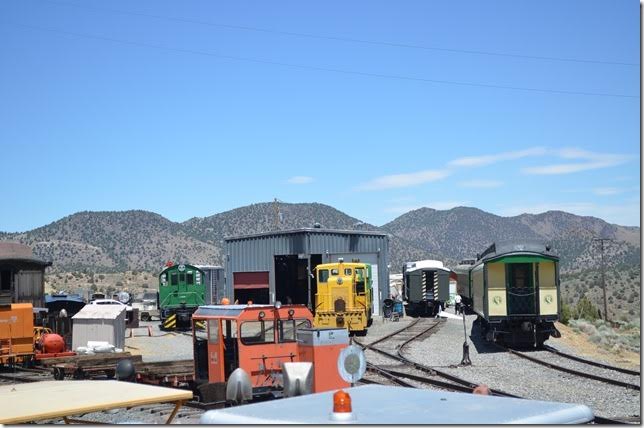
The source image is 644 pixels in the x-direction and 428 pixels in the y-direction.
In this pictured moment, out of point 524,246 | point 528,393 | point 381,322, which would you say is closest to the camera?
point 528,393

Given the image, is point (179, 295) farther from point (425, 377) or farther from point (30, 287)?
point (425, 377)

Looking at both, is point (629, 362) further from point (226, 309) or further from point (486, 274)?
point (226, 309)

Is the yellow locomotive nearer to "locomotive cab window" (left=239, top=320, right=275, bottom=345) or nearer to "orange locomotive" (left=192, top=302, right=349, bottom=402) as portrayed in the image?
"orange locomotive" (left=192, top=302, right=349, bottom=402)

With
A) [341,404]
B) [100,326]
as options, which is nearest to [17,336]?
[100,326]

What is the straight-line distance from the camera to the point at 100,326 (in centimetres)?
2598

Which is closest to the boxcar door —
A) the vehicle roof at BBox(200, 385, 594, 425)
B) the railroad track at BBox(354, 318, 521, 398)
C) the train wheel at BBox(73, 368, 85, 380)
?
the railroad track at BBox(354, 318, 521, 398)

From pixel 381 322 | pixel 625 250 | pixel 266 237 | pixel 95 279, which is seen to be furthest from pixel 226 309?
pixel 625 250

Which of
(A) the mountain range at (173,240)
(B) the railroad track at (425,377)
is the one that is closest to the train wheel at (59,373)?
(B) the railroad track at (425,377)

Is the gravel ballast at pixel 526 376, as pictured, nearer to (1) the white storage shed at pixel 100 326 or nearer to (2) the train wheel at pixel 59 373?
(2) the train wheel at pixel 59 373

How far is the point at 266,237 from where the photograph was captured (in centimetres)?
4438

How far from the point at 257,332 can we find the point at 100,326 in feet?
47.8

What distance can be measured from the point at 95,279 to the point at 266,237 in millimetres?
53201

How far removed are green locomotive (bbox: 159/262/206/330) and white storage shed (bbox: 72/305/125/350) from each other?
37.0 feet

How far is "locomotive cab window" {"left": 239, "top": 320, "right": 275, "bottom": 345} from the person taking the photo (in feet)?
41.7
